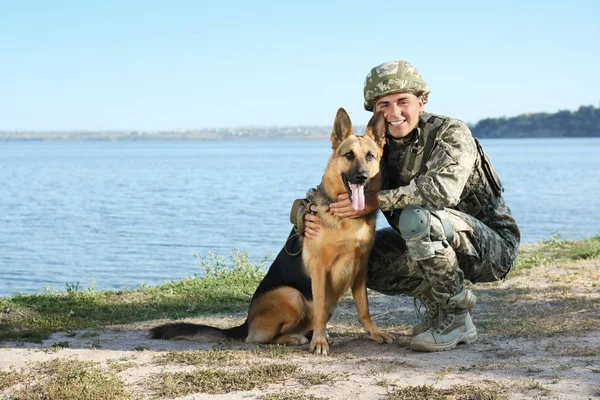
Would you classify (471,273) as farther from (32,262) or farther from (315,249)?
(32,262)

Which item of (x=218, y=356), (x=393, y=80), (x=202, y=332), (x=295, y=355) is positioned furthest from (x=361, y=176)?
(x=202, y=332)

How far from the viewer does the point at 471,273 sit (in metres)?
5.36

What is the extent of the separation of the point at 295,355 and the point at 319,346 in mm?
199

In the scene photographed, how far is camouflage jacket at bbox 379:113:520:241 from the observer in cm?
483

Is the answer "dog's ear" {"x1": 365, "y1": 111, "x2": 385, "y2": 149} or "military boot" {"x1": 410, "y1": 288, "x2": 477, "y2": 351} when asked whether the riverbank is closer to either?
"military boot" {"x1": 410, "y1": 288, "x2": 477, "y2": 351}

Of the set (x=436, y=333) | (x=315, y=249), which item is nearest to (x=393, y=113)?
(x=315, y=249)

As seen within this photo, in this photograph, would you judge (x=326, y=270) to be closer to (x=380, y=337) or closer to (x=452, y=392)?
(x=380, y=337)

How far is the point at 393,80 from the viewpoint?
16.8 feet

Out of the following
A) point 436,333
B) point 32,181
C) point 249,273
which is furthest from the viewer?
point 32,181

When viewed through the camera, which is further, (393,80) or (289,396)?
(393,80)

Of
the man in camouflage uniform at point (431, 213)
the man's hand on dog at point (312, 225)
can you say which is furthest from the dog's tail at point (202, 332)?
the man in camouflage uniform at point (431, 213)

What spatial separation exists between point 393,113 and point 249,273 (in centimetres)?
424

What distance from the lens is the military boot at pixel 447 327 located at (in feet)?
A: 15.9

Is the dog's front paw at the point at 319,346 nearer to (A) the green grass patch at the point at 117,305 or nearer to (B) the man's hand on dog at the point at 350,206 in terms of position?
(B) the man's hand on dog at the point at 350,206
